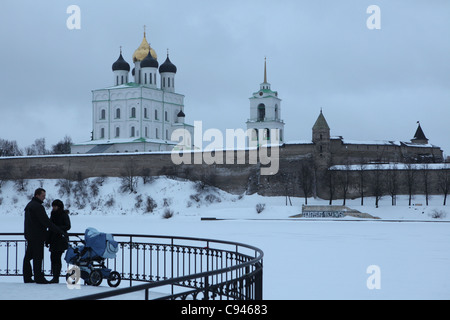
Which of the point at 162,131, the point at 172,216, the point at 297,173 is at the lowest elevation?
the point at 172,216

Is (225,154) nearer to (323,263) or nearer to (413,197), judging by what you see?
(413,197)

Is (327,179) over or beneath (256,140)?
beneath

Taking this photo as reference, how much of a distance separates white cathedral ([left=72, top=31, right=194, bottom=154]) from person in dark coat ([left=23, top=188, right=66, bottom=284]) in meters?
45.4

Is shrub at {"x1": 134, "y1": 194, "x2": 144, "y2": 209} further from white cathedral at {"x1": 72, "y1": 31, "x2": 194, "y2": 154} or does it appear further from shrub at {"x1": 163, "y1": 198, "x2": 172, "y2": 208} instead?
white cathedral at {"x1": 72, "y1": 31, "x2": 194, "y2": 154}

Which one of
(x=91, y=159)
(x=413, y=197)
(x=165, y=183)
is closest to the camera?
(x=413, y=197)

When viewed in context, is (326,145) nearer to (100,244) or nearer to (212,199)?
(212,199)

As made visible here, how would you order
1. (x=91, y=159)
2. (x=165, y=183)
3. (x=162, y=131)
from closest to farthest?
(x=165, y=183), (x=91, y=159), (x=162, y=131)

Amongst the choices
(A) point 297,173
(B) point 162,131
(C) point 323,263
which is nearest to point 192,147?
(B) point 162,131

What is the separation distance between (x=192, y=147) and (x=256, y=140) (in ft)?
20.0

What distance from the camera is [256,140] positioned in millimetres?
56812

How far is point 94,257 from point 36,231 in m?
0.76

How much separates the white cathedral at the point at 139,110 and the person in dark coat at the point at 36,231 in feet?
149

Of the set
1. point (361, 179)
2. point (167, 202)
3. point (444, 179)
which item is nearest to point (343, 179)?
point (361, 179)

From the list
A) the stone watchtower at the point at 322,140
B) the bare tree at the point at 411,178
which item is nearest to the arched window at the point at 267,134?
the stone watchtower at the point at 322,140
